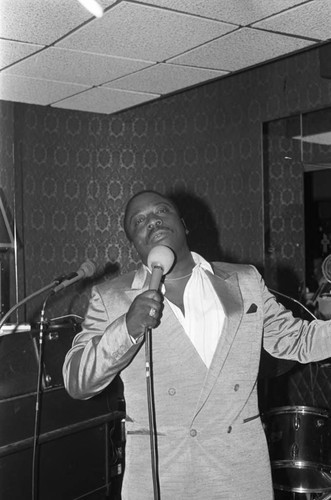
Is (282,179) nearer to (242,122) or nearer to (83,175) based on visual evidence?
(242,122)

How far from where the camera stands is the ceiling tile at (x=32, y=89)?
493cm

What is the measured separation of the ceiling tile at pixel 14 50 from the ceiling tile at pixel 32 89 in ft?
1.22

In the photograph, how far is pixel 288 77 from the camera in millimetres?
6477

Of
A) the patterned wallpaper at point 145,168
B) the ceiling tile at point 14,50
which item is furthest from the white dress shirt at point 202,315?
the patterned wallpaper at point 145,168

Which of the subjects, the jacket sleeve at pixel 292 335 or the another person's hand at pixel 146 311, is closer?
the another person's hand at pixel 146 311

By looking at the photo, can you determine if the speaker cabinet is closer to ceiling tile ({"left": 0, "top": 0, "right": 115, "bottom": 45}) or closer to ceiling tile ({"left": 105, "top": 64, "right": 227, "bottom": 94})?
ceiling tile ({"left": 0, "top": 0, "right": 115, "bottom": 45})

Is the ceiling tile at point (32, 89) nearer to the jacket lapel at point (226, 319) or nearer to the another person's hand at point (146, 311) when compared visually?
the jacket lapel at point (226, 319)

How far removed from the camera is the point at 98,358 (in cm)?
191

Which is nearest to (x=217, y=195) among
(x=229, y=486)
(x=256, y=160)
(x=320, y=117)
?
(x=256, y=160)

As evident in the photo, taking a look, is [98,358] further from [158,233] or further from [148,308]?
[158,233]

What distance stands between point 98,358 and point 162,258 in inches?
12.9

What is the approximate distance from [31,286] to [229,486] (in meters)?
4.34

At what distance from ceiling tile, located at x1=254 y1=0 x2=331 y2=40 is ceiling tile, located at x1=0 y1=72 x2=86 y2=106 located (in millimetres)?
1774

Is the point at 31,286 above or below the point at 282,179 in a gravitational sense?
below
